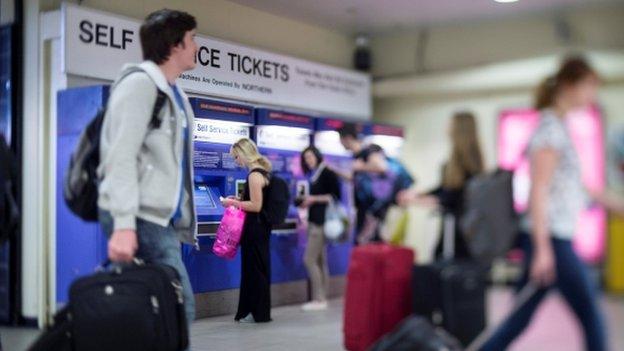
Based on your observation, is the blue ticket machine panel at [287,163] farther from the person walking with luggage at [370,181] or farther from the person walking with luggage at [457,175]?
the person walking with luggage at [457,175]

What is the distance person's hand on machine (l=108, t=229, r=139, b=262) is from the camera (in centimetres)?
269

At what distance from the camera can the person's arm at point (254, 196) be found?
4.08 metres

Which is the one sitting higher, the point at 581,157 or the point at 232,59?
the point at 232,59

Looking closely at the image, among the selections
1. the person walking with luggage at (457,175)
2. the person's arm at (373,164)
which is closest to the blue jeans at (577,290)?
Answer: the person walking with luggage at (457,175)

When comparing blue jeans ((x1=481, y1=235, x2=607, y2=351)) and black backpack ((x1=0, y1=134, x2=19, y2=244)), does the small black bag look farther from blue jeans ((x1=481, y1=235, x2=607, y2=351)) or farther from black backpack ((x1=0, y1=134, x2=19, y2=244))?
black backpack ((x1=0, y1=134, x2=19, y2=244))

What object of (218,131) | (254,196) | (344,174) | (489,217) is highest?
(218,131)

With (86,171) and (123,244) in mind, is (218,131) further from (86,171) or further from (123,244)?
(123,244)

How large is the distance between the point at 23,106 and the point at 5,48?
1.46ft

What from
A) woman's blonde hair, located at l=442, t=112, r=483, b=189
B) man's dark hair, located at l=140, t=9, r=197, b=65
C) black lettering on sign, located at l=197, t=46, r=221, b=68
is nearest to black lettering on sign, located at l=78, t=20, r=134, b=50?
black lettering on sign, located at l=197, t=46, r=221, b=68

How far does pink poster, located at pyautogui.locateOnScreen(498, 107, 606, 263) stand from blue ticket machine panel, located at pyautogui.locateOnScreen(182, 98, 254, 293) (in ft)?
4.20

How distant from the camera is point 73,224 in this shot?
15.2ft

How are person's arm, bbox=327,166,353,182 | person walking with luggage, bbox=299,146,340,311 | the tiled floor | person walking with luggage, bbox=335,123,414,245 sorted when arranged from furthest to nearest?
person walking with luggage, bbox=299,146,340,311 → person's arm, bbox=327,166,353,182 → person walking with luggage, bbox=335,123,414,245 → the tiled floor

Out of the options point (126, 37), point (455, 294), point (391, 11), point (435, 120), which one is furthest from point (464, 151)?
point (126, 37)

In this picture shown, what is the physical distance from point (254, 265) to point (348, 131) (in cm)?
87
